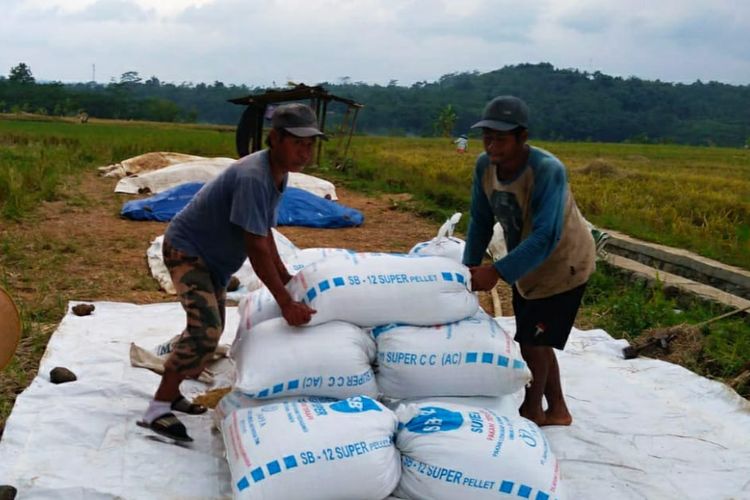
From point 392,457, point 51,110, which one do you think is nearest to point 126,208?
point 392,457

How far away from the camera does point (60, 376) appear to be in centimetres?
305

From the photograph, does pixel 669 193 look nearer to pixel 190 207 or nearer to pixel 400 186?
pixel 400 186

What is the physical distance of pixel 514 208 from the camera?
9.20ft

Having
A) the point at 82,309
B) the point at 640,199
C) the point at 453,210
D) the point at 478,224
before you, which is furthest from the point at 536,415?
the point at 640,199

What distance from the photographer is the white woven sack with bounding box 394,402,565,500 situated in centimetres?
219

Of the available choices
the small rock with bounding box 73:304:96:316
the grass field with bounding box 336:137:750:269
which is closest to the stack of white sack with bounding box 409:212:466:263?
the small rock with bounding box 73:304:96:316

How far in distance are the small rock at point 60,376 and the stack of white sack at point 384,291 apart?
1093 mm

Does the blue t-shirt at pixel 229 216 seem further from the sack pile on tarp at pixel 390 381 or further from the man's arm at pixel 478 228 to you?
the man's arm at pixel 478 228

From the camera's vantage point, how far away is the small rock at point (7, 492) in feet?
7.13

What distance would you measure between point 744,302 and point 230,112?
6890 centimetres

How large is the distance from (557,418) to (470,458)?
3.15 feet

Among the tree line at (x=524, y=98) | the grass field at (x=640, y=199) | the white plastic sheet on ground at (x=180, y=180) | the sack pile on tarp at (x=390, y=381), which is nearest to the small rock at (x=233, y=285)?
the sack pile on tarp at (x=390, y=381)

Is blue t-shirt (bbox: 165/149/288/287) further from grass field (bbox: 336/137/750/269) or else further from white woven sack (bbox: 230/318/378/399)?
grass field (bbox: 336/137/750/269)

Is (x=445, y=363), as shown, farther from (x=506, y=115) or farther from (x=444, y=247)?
(x=506, y=115)
